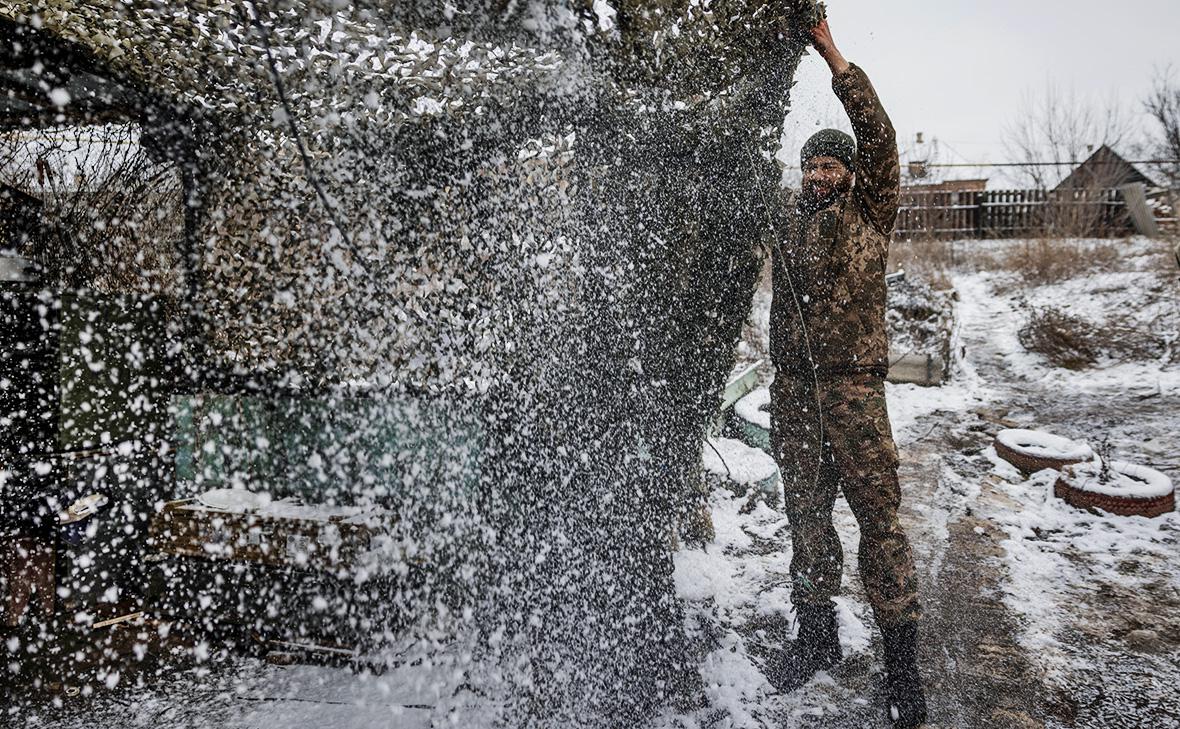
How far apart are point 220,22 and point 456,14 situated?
85 centimetres

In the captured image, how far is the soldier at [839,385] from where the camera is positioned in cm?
225

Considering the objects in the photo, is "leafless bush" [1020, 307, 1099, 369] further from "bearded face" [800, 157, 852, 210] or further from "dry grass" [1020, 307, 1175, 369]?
"bearded face" [800, 157, 852, 210]

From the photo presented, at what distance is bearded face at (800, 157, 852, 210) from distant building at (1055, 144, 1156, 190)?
46.8 feet

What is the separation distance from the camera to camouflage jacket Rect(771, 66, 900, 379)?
91.9 inches

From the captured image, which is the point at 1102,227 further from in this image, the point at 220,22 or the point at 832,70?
the point at 220,22

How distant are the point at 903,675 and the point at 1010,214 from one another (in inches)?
693

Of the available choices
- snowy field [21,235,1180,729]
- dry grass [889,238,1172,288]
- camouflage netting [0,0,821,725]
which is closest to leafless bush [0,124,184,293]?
camouflage netting [0,0,821,725]

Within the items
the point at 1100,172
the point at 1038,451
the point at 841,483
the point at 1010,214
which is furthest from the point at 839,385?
the point at 1010,214

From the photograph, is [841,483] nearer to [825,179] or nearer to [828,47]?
[825,179]

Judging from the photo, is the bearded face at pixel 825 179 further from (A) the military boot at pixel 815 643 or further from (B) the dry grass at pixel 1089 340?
(B) the dry grass at pixel 1089 340

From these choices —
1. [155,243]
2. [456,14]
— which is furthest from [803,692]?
[155,243]

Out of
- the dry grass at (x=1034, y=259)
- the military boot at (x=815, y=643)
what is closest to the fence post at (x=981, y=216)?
the dry grass at (x=1034, y=259)

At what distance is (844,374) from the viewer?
7.81 feet

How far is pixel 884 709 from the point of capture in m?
2.28
